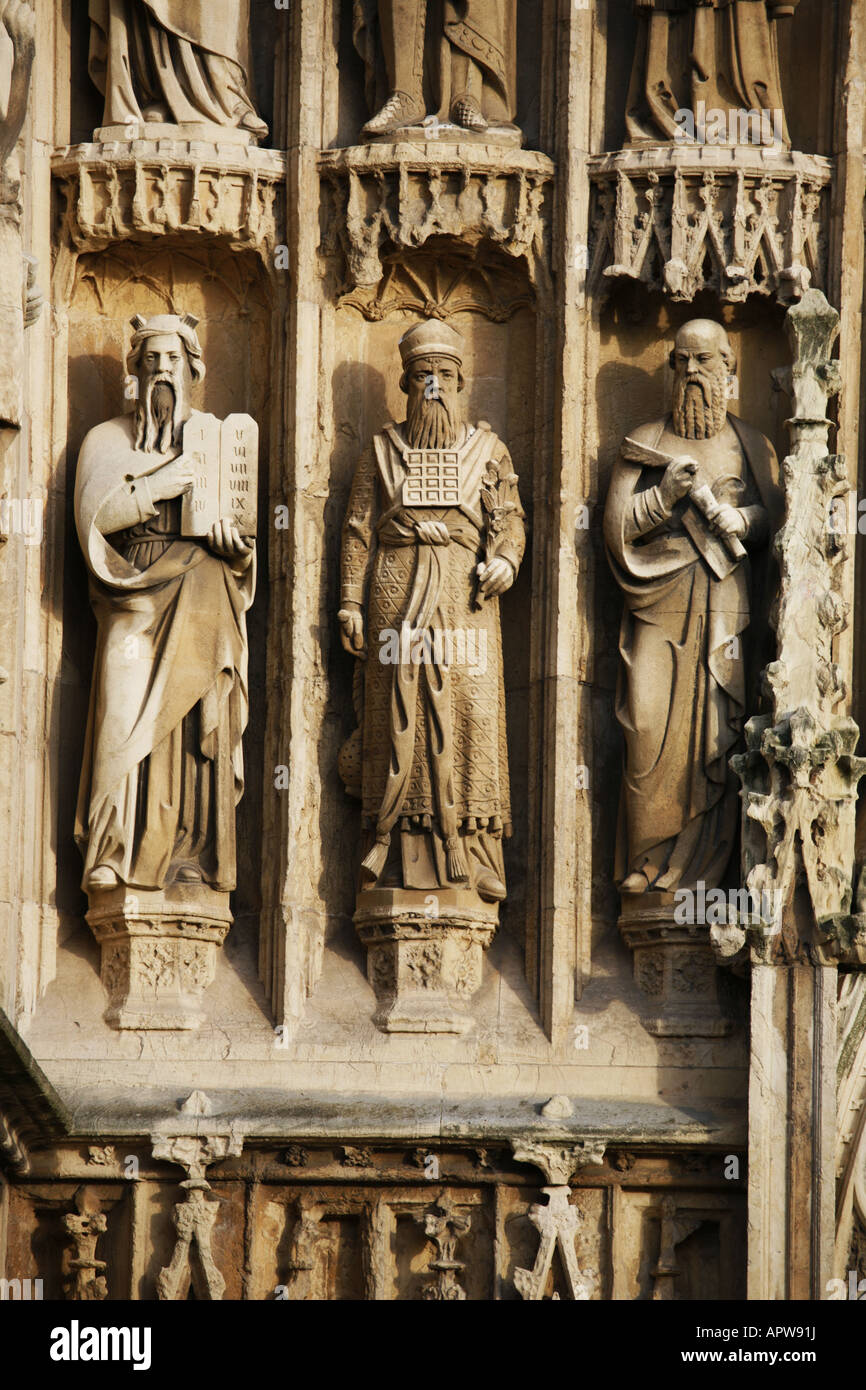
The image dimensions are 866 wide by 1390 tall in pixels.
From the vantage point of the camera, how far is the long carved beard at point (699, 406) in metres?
17.0

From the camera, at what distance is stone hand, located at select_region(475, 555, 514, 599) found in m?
16.9

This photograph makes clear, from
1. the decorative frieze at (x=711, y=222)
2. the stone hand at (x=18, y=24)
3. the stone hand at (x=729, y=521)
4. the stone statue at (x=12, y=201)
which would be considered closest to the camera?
the stone statue at (x=12, y=201)

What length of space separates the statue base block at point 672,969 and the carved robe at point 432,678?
0.74m

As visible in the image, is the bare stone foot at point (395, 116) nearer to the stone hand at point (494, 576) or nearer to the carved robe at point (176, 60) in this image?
the carved robe at point (176, 60)

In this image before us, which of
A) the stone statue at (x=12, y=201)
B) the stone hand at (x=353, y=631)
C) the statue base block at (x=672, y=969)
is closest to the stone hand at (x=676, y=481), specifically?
the stone hand at (x=353, y=631)

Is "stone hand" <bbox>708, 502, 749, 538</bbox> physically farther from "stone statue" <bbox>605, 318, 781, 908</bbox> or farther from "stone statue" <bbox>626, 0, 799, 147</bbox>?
"stone statue" <bbox>626, 0, 799, 147</bbox>

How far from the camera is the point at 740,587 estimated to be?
16.9 meters

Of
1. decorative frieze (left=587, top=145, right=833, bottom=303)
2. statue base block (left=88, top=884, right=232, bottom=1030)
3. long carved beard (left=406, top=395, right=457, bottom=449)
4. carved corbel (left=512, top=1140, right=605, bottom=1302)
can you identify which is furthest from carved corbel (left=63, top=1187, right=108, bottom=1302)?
decorative frieze (left=587, top=145, right=833, bottom=303)

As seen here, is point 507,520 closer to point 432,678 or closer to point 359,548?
point 359,548
